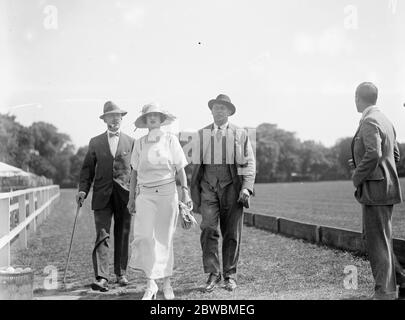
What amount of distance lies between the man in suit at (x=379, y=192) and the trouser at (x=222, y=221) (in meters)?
1.56

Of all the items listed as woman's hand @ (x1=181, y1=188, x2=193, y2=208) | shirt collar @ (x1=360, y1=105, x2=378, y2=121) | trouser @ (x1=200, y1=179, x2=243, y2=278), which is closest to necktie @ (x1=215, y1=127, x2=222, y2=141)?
trouser @ (x1=200, y1=179, x2=243, y2=278)

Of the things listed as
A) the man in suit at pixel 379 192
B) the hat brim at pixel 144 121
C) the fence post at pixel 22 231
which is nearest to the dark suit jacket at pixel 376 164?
the man in suit at pixel 379 192

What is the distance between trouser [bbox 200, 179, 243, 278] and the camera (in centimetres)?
588

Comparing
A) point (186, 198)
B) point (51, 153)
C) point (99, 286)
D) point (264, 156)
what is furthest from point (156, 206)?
point (51, 153)

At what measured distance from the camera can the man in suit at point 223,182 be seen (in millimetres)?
5910

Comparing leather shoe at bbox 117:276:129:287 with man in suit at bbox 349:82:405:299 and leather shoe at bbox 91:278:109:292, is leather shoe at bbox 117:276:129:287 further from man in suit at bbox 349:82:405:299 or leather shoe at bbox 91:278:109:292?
man in suit at bbox 349:82:405:299

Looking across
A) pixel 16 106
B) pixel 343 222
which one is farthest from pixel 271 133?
pixel 16 106

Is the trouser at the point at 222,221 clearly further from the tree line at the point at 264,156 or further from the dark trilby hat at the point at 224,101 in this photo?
the tree line at the point at 264,156

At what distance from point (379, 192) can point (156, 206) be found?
228 cm

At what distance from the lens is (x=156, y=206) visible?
17.6 feet

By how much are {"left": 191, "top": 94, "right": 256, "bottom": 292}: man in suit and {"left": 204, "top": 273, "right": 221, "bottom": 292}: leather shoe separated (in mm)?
49

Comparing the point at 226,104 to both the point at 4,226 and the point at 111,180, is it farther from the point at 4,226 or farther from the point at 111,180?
the point at 4,226

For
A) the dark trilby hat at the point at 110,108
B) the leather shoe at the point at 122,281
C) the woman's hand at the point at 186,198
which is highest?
the dark trilby hat at the point at 110,108

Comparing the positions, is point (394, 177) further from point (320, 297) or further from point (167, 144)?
point (167, 144)
